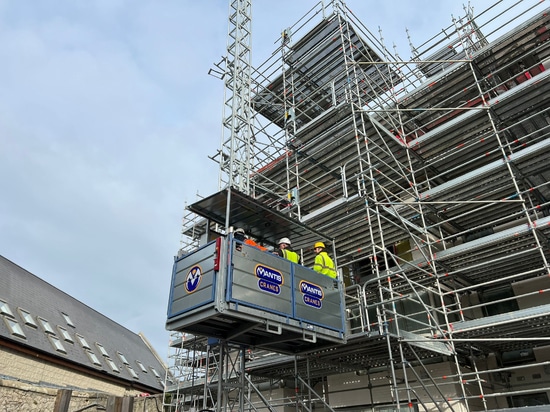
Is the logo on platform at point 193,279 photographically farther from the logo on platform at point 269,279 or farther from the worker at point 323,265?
the worker at point 323,265

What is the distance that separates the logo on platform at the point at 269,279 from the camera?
771 centimetres

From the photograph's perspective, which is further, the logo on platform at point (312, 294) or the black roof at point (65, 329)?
the black roof at point (65, 329)

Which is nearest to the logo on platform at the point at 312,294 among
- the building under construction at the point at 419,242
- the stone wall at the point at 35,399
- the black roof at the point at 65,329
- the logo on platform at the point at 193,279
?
the building under construction at the point at 419,242

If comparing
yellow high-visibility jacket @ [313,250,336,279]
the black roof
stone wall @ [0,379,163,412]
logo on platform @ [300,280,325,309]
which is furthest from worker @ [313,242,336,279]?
the black roof

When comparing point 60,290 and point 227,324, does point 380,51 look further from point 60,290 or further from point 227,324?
point 60,290

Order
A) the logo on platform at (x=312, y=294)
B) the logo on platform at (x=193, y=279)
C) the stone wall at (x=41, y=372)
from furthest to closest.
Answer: the stone wall at (x=41, y=372), the logo on platform at (x=312, y=294), the logo on platform at (x=193, y=279)

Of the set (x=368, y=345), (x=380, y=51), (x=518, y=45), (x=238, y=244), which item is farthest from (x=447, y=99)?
(x=238, y=244)

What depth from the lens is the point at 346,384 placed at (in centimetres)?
1241

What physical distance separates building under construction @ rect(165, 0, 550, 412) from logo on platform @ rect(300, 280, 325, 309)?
26 cm

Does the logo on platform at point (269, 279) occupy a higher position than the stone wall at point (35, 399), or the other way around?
the logo on platform at point (269, 279)

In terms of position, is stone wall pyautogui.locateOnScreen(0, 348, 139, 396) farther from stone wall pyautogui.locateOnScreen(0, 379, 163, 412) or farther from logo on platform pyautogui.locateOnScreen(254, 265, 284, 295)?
logo on platform pyautogui.locateOnScreen(254, 265, 284, 295)

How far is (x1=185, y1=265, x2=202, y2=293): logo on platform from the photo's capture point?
24.9ft

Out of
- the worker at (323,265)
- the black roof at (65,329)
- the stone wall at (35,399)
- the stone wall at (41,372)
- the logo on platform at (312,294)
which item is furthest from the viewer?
the black roof at (65,329)

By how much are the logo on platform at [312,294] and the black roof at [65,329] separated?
518 inches
